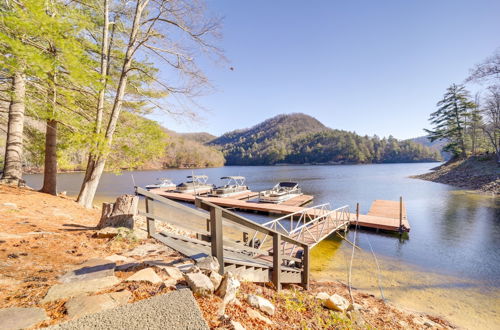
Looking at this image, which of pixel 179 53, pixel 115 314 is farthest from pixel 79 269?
pixel 179 53

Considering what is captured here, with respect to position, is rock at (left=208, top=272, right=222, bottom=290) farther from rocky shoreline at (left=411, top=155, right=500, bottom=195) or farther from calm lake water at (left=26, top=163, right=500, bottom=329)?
rocky shoreline at (left=411, top=155, right=500, bottom=195)

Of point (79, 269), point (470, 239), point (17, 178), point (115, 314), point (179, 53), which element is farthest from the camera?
point (470, 239)

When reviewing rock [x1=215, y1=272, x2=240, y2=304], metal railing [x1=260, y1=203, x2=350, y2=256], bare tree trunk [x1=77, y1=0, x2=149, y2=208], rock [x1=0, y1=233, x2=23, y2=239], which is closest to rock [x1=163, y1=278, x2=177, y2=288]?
rock [x1=215, y1=272, x2=240, y2=304]

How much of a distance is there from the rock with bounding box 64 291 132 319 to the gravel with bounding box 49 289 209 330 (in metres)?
0.19

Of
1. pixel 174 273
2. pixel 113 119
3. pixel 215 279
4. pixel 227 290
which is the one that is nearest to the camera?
pixel 227 290

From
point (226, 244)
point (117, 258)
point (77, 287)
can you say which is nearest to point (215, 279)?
point (226, 244)

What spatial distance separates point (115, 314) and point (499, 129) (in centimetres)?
4187

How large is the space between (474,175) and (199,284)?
39.1 m

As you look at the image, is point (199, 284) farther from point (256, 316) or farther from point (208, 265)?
point (256, 316)

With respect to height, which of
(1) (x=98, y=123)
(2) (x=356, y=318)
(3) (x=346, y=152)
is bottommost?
(2) (x=356, y=318)

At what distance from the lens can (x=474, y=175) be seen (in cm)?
2783

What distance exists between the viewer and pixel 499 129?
89.4 ft

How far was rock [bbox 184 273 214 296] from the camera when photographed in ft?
7.66

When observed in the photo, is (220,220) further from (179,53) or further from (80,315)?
(179,53)
